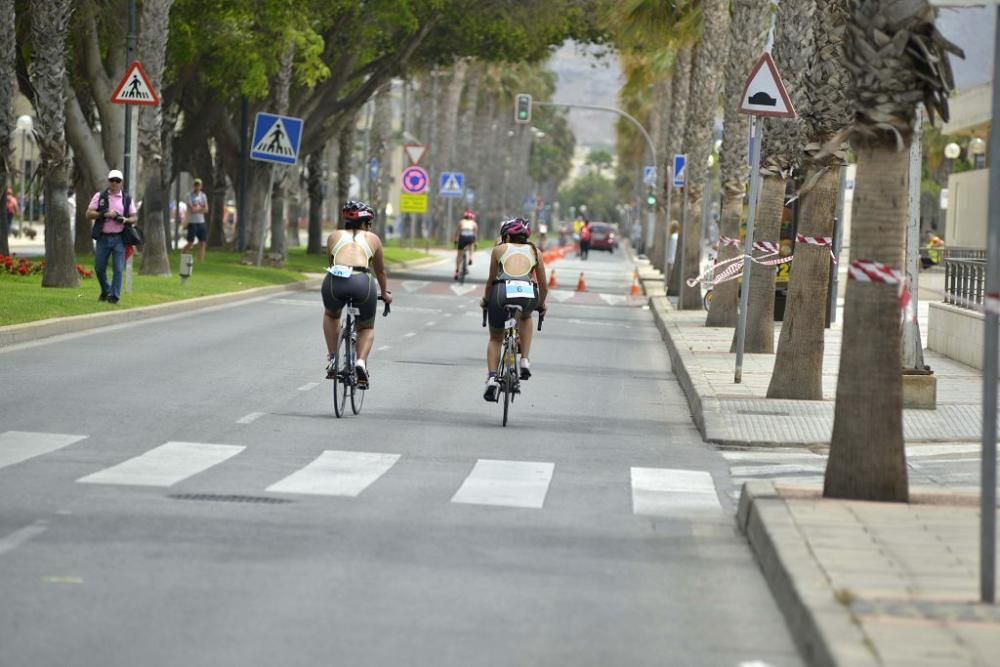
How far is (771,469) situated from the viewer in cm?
1397

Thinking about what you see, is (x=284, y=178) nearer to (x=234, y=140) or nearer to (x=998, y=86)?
(x=234, y=140)

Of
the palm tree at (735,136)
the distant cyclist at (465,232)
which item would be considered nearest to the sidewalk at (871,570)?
the palm tree at (735,136)

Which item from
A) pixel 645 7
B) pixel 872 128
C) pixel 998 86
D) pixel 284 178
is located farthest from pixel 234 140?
pixel 998 86

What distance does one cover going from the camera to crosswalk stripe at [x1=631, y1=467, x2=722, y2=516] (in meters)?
11.4

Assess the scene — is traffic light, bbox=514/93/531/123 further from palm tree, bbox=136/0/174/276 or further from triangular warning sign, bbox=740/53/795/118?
triangular warning sign, bbox=740/53/795/118

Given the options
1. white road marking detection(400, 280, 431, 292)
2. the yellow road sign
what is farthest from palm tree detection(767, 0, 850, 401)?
the yellow road sign

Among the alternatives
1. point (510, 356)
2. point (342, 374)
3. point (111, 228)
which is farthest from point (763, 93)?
point (111, 228)

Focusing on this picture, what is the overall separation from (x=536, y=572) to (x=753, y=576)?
103 centimetres

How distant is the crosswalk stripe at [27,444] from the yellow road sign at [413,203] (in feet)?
146

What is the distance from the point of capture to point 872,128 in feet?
36.2

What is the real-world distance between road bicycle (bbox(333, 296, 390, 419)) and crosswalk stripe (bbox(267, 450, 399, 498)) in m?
2.38

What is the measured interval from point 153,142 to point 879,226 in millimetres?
25625

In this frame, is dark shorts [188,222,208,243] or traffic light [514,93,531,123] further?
traffic light [514,93,531,123]

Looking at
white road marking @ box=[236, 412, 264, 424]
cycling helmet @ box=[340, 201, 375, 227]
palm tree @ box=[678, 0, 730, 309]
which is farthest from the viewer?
palm tree @ box=[678, 0, 730, 309]
